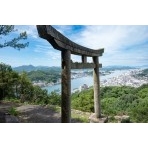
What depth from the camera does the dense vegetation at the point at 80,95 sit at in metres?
5.89

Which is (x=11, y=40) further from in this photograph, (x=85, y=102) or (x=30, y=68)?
(x=85, y=102)

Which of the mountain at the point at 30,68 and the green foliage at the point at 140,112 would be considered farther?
the mountain at the point at 30,68

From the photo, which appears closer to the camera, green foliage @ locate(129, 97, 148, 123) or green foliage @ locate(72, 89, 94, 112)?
green foliage @ locate(129, 97, 148, 123)

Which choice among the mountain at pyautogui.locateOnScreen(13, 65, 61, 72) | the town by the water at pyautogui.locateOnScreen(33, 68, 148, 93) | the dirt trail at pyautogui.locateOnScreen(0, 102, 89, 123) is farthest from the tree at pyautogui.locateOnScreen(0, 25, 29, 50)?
the dirt trail at pyautogui.locateOnScreen(0, 102, 89, 123)

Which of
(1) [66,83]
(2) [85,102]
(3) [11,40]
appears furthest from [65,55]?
(2) [85,102]

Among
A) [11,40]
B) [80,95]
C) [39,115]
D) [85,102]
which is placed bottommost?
[39,115]

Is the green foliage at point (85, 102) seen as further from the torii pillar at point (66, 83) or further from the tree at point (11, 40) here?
the torii pillar at point (66, 83)

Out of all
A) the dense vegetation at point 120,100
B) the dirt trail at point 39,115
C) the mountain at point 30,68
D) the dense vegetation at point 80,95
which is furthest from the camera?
the dense vegetation at point 80,95

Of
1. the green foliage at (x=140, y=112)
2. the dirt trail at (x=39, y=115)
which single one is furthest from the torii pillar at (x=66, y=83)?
the green foliage at (x=140, y=112)

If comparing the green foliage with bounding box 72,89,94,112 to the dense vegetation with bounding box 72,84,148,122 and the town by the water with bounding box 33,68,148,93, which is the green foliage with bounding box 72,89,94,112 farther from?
the town by the water with bounding box 33,68,148,93

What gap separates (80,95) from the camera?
6.28m

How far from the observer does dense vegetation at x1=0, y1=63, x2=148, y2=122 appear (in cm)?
589

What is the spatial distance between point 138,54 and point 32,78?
3123 millimetres
